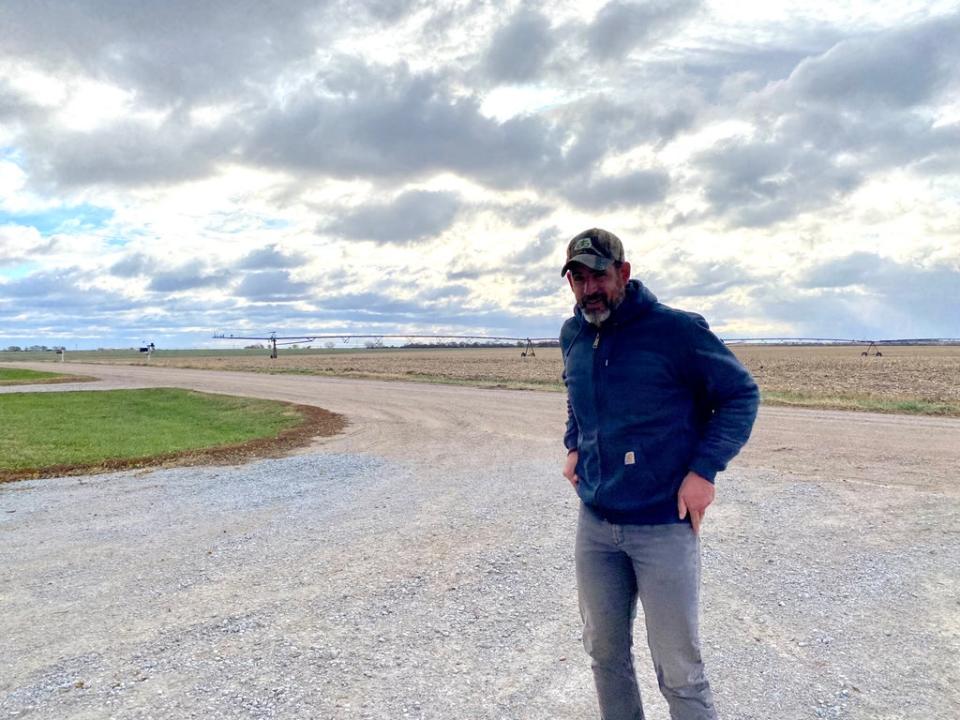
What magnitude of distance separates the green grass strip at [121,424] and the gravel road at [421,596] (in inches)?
108

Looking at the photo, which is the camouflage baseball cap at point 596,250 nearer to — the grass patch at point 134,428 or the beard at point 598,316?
the beard at point 598,316

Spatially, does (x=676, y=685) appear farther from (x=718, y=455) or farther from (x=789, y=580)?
(x=789, y=580)

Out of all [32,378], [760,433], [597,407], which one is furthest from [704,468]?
[32,378]

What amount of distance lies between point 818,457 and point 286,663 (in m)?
10.00

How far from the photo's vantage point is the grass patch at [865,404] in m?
19.0

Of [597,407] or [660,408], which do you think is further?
[597,407]

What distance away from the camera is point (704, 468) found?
2.68m

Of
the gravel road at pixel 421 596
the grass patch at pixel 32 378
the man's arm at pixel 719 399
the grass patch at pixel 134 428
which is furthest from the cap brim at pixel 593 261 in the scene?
the grass patch at pixel 32 378

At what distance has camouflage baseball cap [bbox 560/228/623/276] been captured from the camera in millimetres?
2809

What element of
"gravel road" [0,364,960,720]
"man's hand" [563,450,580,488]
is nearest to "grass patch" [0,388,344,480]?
"gravel road" [0,364,960,720]

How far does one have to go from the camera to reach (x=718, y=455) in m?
2.69

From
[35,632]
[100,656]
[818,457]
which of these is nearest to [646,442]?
[100,656]

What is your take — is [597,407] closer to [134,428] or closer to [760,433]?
[760,433]

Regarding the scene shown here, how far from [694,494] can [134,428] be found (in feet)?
53.0
